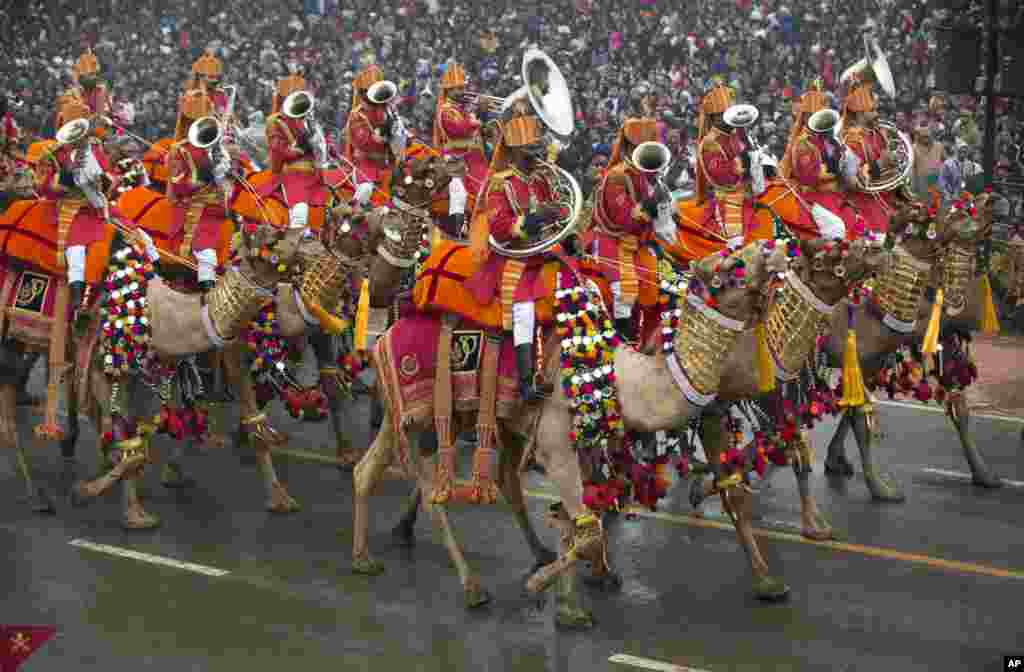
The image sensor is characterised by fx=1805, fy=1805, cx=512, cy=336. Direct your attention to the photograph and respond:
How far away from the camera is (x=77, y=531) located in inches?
570

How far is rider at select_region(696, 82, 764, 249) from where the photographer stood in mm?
16656

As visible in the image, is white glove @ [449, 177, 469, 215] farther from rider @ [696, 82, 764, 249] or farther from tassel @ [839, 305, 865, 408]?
tassel @ [839, 305, 865, 408]

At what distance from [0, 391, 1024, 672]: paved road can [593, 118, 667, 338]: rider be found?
1.98 m

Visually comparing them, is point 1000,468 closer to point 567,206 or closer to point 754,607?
point 754,607

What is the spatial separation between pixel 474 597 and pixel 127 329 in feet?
12.6

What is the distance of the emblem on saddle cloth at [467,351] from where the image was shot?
12.8 meters

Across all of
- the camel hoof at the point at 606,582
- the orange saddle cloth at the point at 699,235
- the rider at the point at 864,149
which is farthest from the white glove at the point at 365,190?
the camel hoof at the point at 606,582

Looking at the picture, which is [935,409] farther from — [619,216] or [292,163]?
[292,163]

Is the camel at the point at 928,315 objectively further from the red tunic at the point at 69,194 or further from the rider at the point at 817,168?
the red tunic at the point at 69,194

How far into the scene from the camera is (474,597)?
12461 millimetres

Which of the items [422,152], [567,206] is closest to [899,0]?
[422,152]

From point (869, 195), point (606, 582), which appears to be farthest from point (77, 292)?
point (869, 195)

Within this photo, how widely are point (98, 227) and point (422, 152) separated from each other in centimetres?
550

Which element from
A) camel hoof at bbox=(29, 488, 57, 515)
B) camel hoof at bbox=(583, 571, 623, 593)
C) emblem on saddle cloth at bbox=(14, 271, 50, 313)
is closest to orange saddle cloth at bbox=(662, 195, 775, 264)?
camel hoof at bbox=(583, 571, 623, 593)
